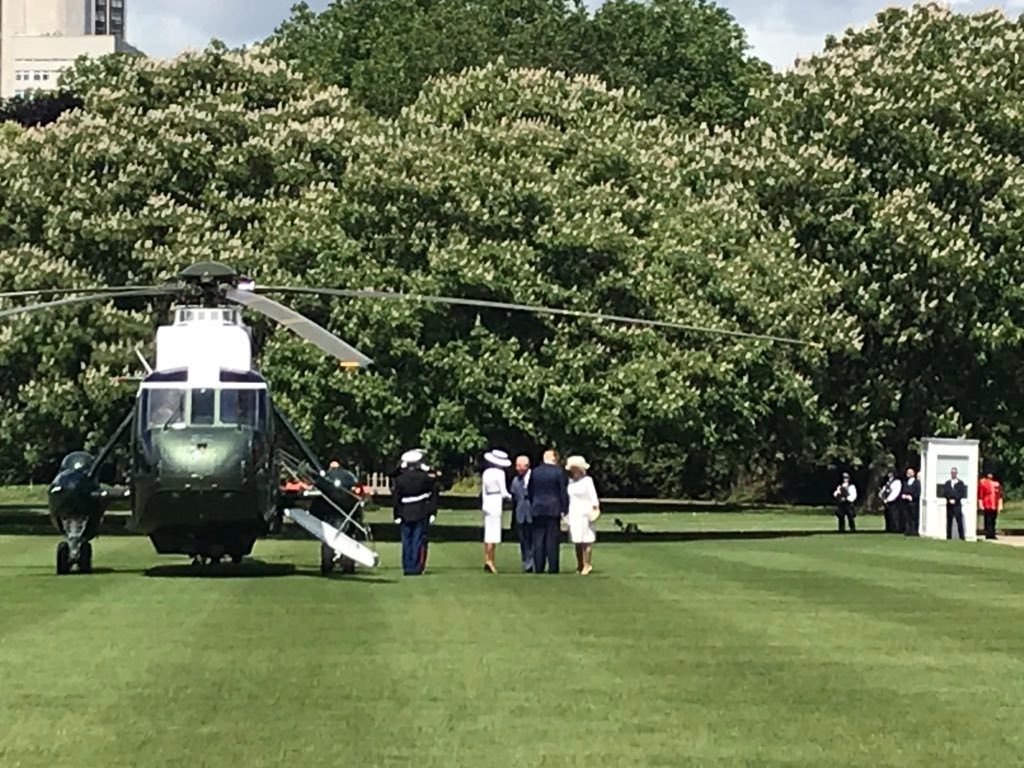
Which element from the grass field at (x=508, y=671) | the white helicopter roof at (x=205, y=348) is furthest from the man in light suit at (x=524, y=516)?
the white helicopter roof at (x=205, y=348)

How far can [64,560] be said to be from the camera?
29.7 m

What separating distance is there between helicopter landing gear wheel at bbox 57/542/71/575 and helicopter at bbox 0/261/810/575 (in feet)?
0.06

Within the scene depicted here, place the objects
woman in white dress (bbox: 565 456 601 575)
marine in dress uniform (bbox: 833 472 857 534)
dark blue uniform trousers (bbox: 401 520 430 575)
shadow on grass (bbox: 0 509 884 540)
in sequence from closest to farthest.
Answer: dark blue uniform trousers (bbox: 401 520 430 575) → woman in white dress (bbox: 565 456 601 575) → shadow on grass (bbox: 0 509 884 540) → marine in dress uniform (bbox: 833 472 857 534)

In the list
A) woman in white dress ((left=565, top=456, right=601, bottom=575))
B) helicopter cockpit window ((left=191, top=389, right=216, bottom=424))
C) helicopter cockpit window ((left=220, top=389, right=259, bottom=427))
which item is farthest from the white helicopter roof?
woman in white dress ((left=565, top=456, right=601, bottom=575))

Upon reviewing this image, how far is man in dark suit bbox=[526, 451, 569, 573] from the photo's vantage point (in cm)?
2984

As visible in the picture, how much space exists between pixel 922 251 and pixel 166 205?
1857 cm

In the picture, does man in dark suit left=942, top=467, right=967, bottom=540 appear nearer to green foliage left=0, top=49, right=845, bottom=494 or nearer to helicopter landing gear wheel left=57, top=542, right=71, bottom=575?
green foliage left=0, top=49, right=845, bottom=494

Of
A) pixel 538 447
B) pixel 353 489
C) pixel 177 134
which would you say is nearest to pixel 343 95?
pixel 177 134

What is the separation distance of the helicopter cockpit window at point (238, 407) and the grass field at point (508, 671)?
2.07 m

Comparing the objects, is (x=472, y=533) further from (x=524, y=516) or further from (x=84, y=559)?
(x=84, y=559)

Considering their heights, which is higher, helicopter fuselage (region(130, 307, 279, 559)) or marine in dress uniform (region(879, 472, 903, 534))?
helicopter fuselage (region(130, 307, 279, 559))

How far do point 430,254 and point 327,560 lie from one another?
17.8m

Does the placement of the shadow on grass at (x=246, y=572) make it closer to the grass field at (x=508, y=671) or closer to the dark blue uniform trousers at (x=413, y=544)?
the grass field at (x=508, y=671)

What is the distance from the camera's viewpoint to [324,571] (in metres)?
29.7
